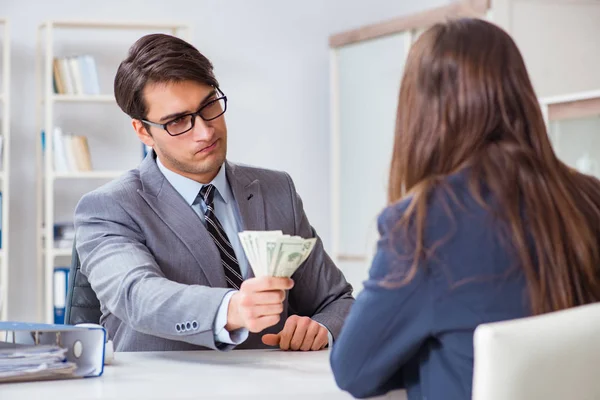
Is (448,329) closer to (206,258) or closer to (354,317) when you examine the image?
(354,317)

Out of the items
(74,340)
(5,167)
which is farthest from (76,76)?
(74,340)

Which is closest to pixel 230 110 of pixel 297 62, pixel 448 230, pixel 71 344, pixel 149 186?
pixel 297 62

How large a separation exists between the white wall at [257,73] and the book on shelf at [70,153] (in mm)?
347

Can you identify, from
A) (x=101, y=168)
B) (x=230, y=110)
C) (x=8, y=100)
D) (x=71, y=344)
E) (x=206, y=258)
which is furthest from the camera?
(x=230, y=110)

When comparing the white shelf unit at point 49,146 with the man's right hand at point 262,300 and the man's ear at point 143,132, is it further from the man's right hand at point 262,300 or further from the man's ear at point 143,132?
the man's right hand at point 262,300

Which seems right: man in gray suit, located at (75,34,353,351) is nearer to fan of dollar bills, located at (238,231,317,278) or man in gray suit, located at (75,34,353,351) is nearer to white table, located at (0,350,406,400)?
white table, located at (0,350,406,400)

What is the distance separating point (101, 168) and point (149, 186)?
3745 millimetres

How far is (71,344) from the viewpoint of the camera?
1739 millimetres

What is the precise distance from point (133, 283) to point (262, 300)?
0.43 meters

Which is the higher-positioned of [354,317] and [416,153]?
[416,153]

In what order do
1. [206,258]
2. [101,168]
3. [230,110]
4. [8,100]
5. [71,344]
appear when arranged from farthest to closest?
1. [230,110]
2. [101,168]
3. [8,100]
4. [206,258]
5. [71,344]

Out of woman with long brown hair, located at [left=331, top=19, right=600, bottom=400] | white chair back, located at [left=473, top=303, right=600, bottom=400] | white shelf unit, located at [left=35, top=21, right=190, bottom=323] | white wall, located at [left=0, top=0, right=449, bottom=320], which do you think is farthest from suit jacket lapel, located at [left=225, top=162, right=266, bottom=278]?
white wall, located at [left=0, top=0, right=449, bottom=320]

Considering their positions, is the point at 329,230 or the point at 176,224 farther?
the point at 329,230

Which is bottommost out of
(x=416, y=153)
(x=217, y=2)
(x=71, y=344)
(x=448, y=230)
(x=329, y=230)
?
(x=329, y=230)
